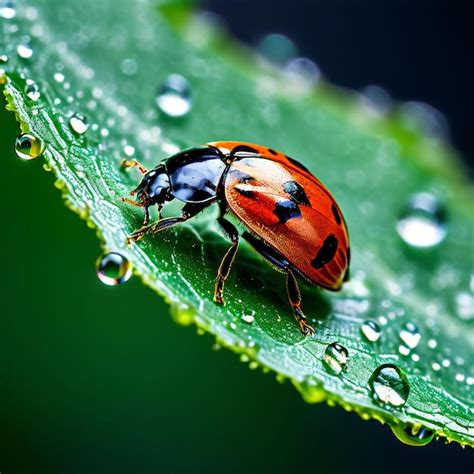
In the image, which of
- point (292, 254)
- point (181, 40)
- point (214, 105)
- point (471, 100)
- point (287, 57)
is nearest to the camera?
point (292, 254)

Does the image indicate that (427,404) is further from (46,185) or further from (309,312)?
(46,185)

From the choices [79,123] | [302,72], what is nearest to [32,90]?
[79,123]

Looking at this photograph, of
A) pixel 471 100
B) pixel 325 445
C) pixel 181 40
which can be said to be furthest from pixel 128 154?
pixel 471 100

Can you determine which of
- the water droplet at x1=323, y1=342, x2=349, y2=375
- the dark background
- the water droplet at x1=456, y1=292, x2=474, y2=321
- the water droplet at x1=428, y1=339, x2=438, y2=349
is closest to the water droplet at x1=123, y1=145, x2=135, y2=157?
the water droplet at x1=323, y1=342, x2=349, y2=375

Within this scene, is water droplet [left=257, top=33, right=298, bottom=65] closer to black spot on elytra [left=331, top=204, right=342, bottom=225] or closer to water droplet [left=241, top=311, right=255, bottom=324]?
black spot on elytra [left=331, top=204, right=342, bottom=225]

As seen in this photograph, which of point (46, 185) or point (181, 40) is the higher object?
point (181, 40)

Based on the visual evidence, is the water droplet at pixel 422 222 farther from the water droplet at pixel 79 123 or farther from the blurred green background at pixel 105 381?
the water droplet at pixel 79 123

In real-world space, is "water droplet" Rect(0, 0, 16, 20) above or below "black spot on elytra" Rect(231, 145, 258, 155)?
above
